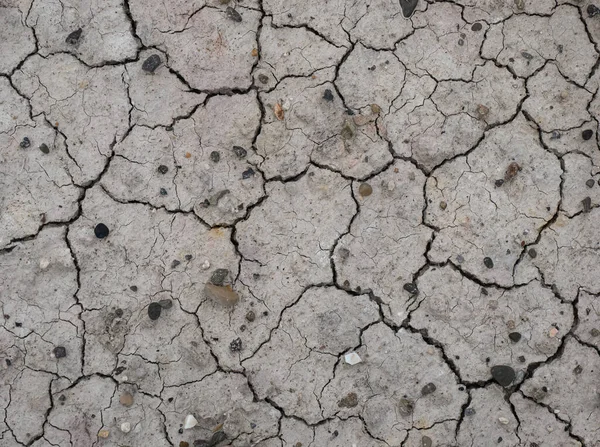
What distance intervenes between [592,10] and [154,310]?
2786 millimetres

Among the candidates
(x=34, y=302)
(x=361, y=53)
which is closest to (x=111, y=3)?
(x=361, y=53)

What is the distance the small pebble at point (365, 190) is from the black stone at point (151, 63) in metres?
1.24

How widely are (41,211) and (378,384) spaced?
1.93m

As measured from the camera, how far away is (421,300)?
3074mm

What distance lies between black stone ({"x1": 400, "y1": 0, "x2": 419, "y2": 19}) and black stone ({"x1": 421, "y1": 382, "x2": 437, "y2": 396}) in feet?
6.35

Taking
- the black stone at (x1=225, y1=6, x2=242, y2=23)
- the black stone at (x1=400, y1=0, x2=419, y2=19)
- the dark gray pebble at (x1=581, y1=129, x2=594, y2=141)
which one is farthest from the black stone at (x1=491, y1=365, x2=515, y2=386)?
the black stone at (x1=225, y1=6, x2=242, y2=23)

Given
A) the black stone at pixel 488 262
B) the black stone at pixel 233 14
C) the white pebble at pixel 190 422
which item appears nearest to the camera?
the white pebble at pixel 190 422

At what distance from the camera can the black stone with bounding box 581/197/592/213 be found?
311 centimetres

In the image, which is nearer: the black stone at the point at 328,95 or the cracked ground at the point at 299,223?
the cracked ground at the point at 299,223

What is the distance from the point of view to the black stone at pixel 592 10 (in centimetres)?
321

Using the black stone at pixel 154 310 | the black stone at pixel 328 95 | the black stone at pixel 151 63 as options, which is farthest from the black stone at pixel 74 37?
the black stone at pixel 154 310

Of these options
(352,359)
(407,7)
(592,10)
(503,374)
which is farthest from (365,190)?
(592,10)

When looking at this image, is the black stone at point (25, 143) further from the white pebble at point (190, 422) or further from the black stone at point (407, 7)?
the black stone at point (407, 7)

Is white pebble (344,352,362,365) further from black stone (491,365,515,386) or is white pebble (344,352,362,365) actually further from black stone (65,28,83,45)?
black stone (65,28,83,45)
